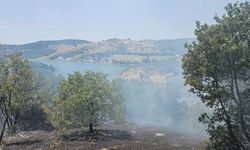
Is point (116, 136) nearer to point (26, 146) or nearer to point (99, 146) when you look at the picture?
point (99, 146)

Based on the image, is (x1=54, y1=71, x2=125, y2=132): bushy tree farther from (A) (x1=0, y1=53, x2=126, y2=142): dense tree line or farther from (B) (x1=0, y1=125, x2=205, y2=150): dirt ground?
(B) (x1=0, y1=125, x2=205, y2=150): dirt ground

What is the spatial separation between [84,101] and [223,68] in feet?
115

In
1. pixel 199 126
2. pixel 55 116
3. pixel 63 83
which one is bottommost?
pixel 199 126

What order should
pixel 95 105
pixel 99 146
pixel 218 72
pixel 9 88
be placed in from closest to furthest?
pixel 218 72, pixel 99 146, pixel 9 88, pixel 95 105

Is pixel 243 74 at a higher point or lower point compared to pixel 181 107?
higher

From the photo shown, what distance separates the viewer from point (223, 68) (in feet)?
136

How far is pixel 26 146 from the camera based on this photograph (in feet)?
216

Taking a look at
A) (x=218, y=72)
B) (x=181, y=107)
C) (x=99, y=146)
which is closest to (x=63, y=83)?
(x=99, y=146)

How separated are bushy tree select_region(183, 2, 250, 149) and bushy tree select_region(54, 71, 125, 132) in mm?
32236

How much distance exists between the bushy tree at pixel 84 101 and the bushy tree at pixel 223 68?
32236 mm

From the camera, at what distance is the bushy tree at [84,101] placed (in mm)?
69750

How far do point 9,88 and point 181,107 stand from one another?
13250 centimetres

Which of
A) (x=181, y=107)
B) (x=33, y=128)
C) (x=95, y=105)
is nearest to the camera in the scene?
(x=95, y=105)

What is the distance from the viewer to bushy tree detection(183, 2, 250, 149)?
129 feet
